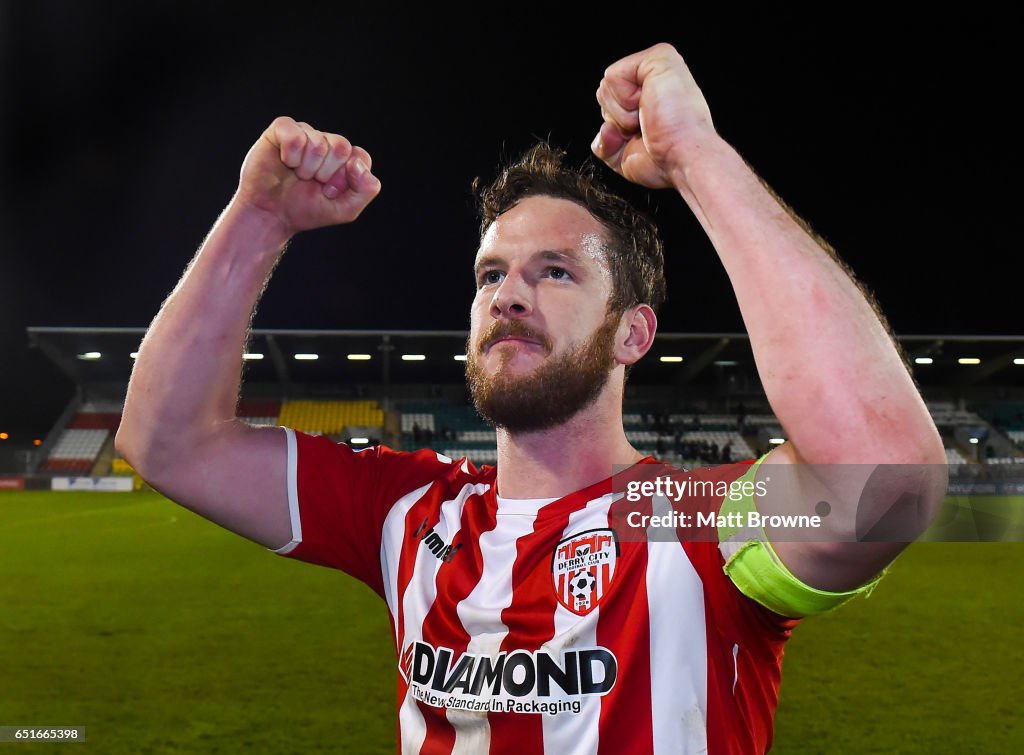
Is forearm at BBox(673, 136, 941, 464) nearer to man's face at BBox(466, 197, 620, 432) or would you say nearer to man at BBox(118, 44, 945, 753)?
man at BBox(118, 44, 945, 753)

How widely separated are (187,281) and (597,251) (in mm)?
993

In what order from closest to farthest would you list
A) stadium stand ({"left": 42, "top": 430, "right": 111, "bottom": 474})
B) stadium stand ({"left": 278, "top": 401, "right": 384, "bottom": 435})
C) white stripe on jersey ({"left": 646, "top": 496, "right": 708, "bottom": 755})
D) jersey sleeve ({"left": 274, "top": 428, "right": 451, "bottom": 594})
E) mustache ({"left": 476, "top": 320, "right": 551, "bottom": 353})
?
white stripe on jersey ({"left": 646, "top": 496, "right": 708, "bottom": 755}) < mustache ({"left": 476, "top": 320, "right": 551, "bottom": 353}) < jersey sleeve ({"left": 274, "top": 428, "right": 451, "bottom": 594}) < stadium stand ({"left": 42, "top": 430, "right": 111, "bottom": 474}) < stadium stand ({"left": 278, "top": 401, "right": 384, "bottom": 435})

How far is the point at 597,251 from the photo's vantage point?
195cm

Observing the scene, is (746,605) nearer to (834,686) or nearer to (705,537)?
(705,537)

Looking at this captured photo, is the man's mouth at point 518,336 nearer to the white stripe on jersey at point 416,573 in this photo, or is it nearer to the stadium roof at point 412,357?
the white stripe on jersey at point 416,573

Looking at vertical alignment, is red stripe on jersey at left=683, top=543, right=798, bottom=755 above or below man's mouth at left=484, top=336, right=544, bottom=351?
below

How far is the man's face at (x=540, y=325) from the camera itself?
177 centimetres

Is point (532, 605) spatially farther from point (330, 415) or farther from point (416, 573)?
point (330, 415)

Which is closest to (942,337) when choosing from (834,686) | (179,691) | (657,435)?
(657,435)

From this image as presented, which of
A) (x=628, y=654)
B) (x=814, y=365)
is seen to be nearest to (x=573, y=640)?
(x=628, y=654)

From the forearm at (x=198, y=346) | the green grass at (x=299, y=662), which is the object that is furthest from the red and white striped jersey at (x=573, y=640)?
the green grass at (x=299, y=662)

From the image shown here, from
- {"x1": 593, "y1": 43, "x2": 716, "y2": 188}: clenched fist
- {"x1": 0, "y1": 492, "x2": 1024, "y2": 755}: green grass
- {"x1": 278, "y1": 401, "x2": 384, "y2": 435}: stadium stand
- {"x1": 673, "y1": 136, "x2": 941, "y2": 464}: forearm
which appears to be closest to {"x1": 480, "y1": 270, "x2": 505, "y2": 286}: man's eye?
{"x1": 593, "y1": 43, "x2": 716, "y2": 188}: clenched fist

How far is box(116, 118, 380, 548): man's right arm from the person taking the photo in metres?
1.79

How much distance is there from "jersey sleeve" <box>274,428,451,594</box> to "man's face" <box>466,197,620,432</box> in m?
0.39
